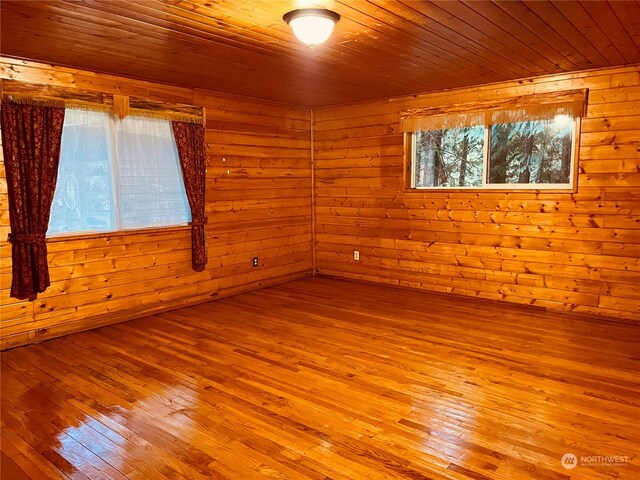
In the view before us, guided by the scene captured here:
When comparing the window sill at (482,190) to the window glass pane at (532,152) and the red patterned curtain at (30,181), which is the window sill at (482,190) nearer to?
the window glass pane at (532,152)

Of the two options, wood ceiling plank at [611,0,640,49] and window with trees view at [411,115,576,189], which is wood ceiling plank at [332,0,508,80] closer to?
window with trees view at [411,115,576,189]

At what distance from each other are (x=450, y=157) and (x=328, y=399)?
134 inches

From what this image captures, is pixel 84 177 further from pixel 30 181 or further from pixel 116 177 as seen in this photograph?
pixel 30 181

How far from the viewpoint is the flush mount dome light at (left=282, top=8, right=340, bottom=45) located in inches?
103

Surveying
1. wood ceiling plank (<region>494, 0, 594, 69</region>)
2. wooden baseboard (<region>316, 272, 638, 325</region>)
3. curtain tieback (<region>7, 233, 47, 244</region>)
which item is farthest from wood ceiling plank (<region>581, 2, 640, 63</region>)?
curtain tieback (<region>7, 233, 47, 244</region>)

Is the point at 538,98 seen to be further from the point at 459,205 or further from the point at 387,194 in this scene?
the point at 387,194

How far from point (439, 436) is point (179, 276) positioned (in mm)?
3273

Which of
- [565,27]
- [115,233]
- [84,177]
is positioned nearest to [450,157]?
[565,27]

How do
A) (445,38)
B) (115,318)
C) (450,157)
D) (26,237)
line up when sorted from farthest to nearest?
(450,157) → (115,318) → (26,237) → (445,38)

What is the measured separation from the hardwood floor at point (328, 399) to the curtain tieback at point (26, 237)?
2.78 ft

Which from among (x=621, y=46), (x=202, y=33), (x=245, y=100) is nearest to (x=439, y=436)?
(x=202, y=33)

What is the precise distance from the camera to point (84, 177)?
400 centimetres

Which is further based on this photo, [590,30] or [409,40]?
[409,40]

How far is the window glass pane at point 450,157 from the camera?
5.05 meters
